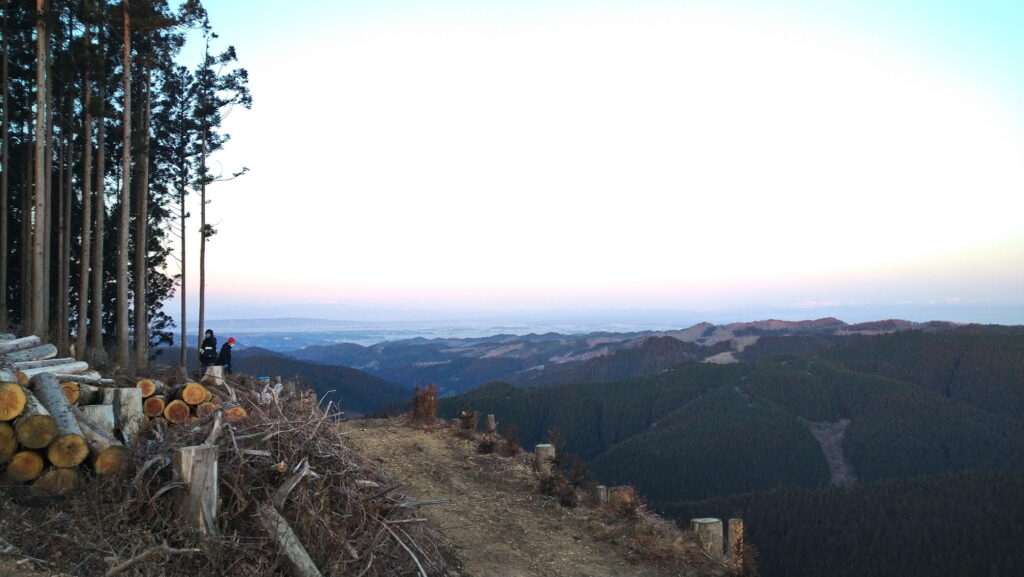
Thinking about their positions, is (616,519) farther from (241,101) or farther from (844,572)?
(844,572)

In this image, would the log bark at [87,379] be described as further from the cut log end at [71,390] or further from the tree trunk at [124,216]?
the tree trunk at [124,216]

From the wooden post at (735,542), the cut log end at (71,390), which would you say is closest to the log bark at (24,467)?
the cut log end at (71,390)

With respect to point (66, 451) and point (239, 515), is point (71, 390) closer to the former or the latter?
point (66, 451)

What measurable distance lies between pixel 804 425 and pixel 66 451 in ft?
358

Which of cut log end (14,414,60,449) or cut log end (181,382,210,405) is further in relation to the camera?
cut log end (181,382,210,405)

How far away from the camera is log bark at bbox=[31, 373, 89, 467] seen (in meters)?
5.89

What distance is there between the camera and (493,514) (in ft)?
33.4

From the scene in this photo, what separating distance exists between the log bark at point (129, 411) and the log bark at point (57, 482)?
4.92ft

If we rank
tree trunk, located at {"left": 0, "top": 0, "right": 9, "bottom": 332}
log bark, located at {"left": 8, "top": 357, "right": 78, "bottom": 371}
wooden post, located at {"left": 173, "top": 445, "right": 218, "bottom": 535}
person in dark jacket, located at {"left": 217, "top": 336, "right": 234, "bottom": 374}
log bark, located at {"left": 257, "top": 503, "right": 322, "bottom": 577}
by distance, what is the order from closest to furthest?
1. wooden post, located at {"left": 173, "top": 445, "right": 218, "bottom": 535}
2. log bark, located at {"left": 257, "top": 503, "right": 322, "bottom": 577}
3. log bark, located at {"left": 8, "top": 357, "right": 78, "bottom": 371}
4. person in dark jacket, located at {"left": 217, "top": 336, "right": 234, "bottom": 374}
5. tree trunk, located at {"left": 0, "top": 0, "right": 9, "bottom": 332}

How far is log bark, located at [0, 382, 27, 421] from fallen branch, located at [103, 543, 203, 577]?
2.05 m

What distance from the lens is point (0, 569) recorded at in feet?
14.9

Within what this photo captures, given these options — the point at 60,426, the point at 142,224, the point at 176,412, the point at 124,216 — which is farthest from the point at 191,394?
the point at 142,224

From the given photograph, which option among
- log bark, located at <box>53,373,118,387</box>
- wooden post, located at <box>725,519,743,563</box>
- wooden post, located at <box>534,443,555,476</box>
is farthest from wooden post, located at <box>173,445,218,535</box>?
wooden post, located at <box>534,443,555,476</box>

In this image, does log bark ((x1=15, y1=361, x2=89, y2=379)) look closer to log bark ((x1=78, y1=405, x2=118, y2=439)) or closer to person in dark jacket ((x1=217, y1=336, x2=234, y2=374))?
log bark ((x1=78, y1=405, x2=118, y2=439))
